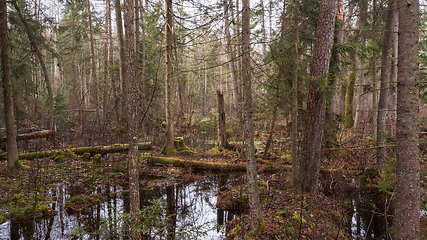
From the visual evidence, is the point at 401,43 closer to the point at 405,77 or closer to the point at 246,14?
the point at 405,77

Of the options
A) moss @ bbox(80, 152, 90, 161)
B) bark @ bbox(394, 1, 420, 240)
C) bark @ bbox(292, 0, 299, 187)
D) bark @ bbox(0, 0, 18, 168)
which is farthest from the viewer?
moss @ bbox(80, 152, 90, 161)

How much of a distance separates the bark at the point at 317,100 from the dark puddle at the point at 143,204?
262 cm

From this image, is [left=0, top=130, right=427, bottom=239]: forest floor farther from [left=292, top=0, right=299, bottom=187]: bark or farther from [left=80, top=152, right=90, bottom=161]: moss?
[left=292, top=0, right=299, bottom=187]: bark

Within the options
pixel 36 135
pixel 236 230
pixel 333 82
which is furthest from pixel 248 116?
pixel 36 135

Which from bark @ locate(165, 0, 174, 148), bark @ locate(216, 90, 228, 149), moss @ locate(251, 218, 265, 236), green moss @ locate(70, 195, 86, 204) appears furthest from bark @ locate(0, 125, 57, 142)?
moss @ locate(251, 218, 265, 236)

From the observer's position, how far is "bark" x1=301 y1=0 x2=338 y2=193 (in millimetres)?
6219

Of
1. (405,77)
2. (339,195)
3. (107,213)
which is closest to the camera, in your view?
(405,77)

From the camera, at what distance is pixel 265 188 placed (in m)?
7.32

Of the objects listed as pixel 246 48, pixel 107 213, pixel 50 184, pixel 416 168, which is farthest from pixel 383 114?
pixel 50 184

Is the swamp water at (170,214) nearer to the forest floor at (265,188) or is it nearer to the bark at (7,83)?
the forest floor at (265,188)

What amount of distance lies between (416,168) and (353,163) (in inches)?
272

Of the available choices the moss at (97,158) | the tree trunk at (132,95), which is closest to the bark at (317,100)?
the tree trunk at (132,95)

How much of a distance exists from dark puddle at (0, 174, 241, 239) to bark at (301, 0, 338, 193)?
8.59 ft

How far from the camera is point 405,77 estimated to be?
3904 mm
